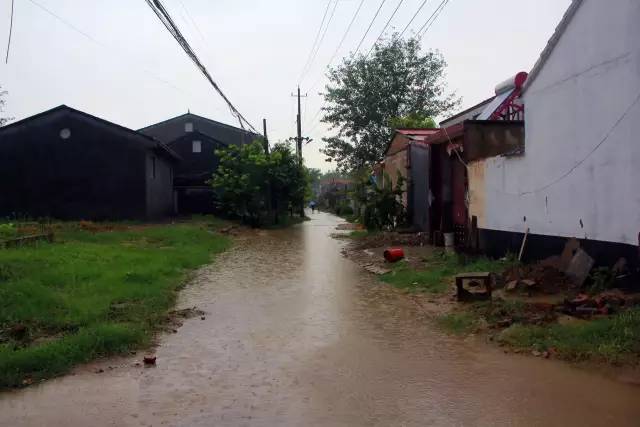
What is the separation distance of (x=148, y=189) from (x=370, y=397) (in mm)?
22868

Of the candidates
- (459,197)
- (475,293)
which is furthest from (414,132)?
(475,293)

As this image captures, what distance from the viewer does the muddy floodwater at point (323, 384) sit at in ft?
15.2

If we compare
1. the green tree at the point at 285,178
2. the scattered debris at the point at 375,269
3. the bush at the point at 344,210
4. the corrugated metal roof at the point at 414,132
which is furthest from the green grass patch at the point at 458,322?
the bush at the point at 344,210

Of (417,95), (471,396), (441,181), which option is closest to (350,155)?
(417,95)

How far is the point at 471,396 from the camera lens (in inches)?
201

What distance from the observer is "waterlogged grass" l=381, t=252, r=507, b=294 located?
10.4 metres

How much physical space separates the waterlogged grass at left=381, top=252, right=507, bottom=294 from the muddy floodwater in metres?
1.84

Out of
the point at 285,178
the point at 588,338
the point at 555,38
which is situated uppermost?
the point at 555,38

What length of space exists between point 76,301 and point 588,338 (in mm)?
6583

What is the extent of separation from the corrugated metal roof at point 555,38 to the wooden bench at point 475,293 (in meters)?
3.80

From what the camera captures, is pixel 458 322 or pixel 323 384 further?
pixel 458 322

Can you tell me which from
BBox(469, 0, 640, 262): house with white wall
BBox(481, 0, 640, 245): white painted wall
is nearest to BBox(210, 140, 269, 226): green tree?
BBox(469, 0, 640, 262): house with white wall

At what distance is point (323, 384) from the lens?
5.45 meters

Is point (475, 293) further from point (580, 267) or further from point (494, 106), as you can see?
point (494, 106)
